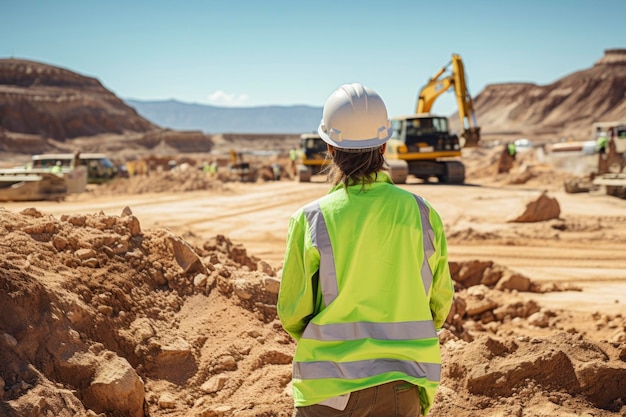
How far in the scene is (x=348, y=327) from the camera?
6.61 ft

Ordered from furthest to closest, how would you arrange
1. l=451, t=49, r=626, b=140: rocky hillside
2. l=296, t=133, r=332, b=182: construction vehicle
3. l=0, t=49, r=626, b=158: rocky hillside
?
l=451, t=49, r=626, b=140: rocky hillside
l=0, t=49, r=626, b=158: rocky hillside
l=296, t=133, r=332, b=182: construction vehicle

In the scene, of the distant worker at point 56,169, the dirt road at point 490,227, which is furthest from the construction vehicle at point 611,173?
the distant worker at point 56,169

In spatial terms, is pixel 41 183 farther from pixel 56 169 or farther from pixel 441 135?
pixel 441 135

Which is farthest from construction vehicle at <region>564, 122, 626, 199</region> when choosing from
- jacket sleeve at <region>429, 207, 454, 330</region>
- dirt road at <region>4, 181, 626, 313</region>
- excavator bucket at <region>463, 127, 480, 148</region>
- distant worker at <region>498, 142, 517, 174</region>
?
jacket sleeve at <region>429, 207, 454, 330</region>

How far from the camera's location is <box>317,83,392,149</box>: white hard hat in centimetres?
213

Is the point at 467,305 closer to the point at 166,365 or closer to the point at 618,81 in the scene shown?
the point at 166,365

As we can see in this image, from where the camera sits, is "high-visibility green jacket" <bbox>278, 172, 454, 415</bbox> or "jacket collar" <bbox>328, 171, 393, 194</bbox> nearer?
"high-visibility green jacket" <bbox>278, 172, 454, 415</bbox>

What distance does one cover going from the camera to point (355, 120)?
212 centimetres

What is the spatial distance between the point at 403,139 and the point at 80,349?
20699mm

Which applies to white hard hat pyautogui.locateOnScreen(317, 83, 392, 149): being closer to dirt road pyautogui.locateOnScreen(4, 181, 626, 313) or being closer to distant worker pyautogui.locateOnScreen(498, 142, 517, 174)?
dirt road pyautogui.locateOnScreen(4, 181, 626, 313)

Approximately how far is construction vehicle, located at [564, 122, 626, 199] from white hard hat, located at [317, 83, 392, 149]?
57.3ft

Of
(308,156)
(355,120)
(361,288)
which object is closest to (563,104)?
(308,156)

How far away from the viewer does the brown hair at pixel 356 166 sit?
2105 mm

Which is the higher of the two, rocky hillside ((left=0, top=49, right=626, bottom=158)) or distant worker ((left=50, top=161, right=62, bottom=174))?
rocky hillside ((left=0, top=49, right=626, bottom=158))
